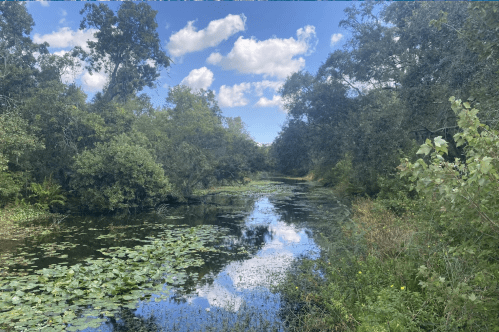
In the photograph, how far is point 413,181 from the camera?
5812 mm

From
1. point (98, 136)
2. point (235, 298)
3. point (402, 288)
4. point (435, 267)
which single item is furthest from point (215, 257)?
point (98, 136)

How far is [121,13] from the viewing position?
29.7 meters

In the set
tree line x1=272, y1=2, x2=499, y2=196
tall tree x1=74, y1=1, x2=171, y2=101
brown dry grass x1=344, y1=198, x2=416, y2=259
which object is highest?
tall tree x1=74, y1=1, x2=171, y2=101

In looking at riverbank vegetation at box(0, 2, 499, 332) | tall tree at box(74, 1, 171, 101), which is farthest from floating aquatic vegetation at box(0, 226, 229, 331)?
tall tree at box(74, 1, 171, 101)

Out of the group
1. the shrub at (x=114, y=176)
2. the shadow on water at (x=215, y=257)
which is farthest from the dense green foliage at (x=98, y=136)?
the shadow on water at (x=215, y=257)

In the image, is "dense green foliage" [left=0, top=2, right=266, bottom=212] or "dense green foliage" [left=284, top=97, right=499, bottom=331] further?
"dense green foliage" [left=0, top=2, right=266, bottom=212]

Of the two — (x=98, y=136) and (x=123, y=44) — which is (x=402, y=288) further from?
(x=123, y=44)

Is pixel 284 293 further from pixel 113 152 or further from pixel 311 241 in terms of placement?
pixel 113 152

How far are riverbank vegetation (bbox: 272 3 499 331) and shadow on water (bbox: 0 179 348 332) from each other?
872mm

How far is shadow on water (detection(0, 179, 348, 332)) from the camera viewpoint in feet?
20.5

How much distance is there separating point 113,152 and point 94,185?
2185 mm

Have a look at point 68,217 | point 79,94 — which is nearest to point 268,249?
point 68,217

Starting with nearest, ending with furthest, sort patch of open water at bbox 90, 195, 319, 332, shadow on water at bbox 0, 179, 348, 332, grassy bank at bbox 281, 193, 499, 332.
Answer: grassy bank at bbox 281, 193, 499, 332 → patch of open water at bbox 90, 195, 319, 332 → shadow on water at bbox 0, 179, 348, 332

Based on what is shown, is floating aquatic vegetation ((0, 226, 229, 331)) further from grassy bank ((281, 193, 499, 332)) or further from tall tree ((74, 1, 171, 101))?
tall tree ((74, 1, 171, 101))
